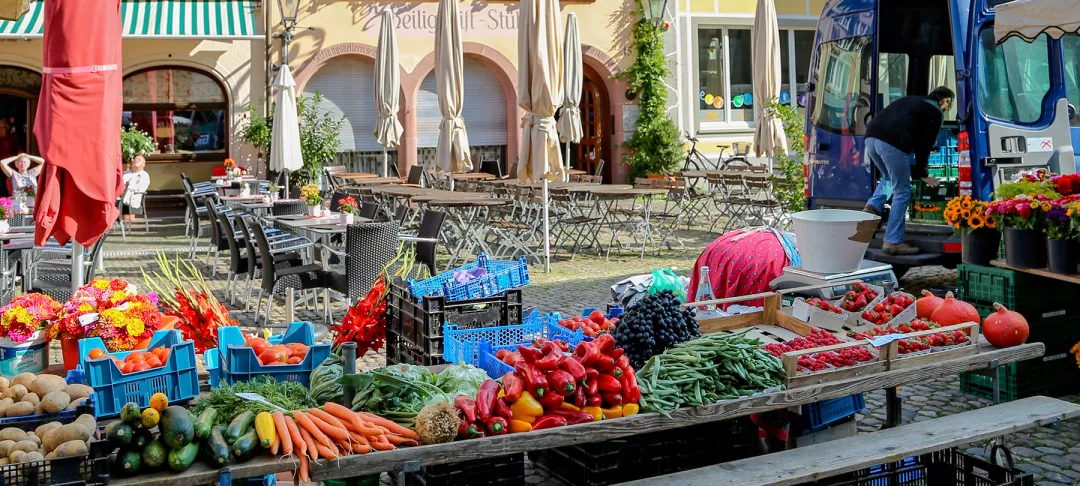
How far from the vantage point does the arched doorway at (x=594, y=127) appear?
21.9 meters

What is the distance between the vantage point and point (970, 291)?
256 inches

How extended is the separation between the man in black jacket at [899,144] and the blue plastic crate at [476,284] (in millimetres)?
4534

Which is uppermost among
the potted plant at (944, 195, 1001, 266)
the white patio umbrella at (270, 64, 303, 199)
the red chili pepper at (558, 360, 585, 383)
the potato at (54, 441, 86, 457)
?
the white patio umbrella at (270, 64, 303, 199)

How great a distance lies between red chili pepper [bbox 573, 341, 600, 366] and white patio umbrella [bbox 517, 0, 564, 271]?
295 inches

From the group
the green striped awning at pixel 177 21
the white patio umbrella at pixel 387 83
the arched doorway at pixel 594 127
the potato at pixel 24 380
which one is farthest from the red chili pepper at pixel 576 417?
the arched doorway at pixel 594 127

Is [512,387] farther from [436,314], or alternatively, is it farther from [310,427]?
[436,314]

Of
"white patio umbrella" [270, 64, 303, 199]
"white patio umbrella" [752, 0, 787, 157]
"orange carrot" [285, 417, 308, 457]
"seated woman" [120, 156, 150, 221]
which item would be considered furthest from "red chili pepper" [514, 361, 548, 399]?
"seated woman" [120, 156, 150, 221]

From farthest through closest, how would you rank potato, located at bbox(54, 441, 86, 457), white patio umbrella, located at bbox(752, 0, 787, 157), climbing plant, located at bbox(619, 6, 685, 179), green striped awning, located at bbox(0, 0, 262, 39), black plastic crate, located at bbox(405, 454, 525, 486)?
climbing plant, located at bbox(619, 6, 685, 179) < green striped awning, located at bbox(0, 0, 262, 39) < white patio umbrella, located at bbox(752, 0, 787, 157) < black plastic crate, located at bbox(405, 454, 525, 486) < potato, located at bbox(54, 441, 86, 457)

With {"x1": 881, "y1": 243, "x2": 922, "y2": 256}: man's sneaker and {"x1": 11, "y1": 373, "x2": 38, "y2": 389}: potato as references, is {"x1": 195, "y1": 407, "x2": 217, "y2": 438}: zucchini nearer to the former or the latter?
{"x1": 11, "y1": 373, "x2": 38, "y2": 389}: potato

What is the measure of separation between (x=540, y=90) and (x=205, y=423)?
845 centimetres

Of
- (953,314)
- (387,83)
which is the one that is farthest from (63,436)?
(387,83)

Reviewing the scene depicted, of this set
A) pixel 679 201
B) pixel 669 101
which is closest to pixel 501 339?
pixel 679 201

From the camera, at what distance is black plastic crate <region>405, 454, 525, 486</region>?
426cm

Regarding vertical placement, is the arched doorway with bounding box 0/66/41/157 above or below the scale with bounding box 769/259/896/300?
above
